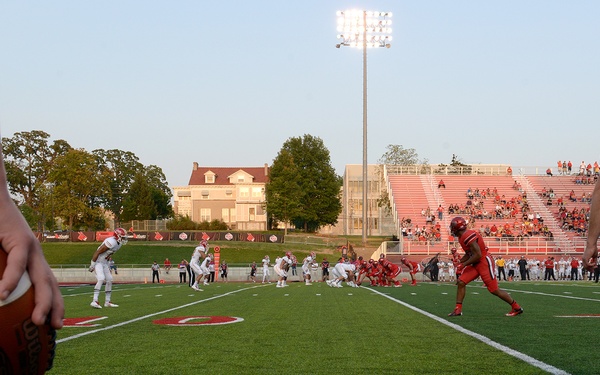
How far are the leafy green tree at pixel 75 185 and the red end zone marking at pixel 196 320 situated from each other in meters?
71.3

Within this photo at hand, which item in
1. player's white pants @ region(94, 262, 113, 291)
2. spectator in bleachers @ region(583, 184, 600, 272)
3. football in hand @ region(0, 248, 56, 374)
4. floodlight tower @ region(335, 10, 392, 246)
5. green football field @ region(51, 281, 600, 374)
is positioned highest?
floodlight tower @ region(335, 10, 392, 246)

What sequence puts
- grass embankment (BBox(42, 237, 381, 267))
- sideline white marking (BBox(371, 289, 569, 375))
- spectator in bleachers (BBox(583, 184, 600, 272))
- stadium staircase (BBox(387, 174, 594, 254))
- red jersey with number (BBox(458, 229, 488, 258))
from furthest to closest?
grass embankment (BBox(42, 237, 381, 267)), stadium staircase (BBox(387, 174, 594, 254)), red jersey with number (BBox(458, 229, 488, 258)), sideline white marking (BBox(371, 289, 569, 375)), spectator in bleachers (BBox(583, 184, 600, 272))

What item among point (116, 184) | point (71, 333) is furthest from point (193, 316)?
point (116, 184)

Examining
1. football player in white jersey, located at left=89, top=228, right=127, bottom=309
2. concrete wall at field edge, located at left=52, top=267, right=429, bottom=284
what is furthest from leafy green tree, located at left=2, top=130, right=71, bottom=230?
football player in white jersey, located at left=89, top=228, right=127, bottom=309

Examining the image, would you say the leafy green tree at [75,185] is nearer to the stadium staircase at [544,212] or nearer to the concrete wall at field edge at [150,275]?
the concrete wall at field edge at [150,275]

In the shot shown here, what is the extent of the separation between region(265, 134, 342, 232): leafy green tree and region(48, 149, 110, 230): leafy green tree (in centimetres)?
2078

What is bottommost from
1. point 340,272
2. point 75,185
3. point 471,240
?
point 340,272

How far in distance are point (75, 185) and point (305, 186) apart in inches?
1071

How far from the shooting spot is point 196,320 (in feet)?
36.2

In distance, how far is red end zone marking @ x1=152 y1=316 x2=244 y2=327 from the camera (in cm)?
1042

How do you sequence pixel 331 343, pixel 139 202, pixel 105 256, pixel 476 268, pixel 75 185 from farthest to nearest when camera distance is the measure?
pixel 139 202, pixel 75 185, pixel 105 256, pixel 476 268, pixel 331 343

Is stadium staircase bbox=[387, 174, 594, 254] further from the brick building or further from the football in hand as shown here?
the football in hand

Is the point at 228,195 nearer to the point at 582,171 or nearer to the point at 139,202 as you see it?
the point at 139,202

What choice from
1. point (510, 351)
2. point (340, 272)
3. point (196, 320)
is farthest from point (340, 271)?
point (510, 351)
